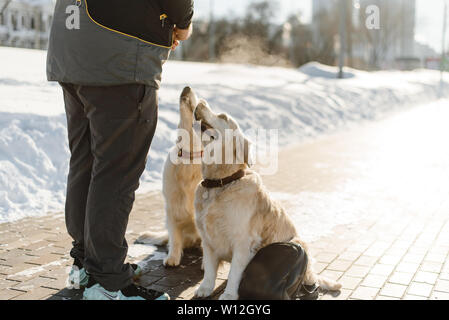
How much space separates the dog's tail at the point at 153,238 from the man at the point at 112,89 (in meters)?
1.45

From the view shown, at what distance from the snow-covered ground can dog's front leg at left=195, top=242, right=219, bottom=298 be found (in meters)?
2.64

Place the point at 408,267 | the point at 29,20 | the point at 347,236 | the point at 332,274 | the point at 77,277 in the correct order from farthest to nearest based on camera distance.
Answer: the point at 29,20, the point at 347,236, the point at 408,267, the point at 332,274, the point at 77,277

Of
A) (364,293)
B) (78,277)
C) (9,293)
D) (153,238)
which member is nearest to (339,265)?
(364,293)

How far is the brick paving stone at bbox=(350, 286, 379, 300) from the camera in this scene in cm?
340

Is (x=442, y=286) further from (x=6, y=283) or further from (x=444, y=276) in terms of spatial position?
(x=6, y=283)

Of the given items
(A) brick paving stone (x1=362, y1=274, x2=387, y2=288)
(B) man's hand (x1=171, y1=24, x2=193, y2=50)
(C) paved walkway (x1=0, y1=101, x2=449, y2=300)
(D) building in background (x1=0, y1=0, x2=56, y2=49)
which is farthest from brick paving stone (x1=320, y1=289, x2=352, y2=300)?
(D) building in background (x1=0, y1=0, x2=56, y2=49)

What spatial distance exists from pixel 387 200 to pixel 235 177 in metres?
3.57

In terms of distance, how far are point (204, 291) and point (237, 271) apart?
1.04 ft

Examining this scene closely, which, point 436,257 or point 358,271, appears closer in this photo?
point 358,271

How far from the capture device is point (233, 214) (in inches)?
131

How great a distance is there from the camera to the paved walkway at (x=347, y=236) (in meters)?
3.61

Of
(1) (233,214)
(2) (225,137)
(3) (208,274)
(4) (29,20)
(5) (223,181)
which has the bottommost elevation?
(3) (208,274)
